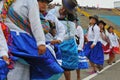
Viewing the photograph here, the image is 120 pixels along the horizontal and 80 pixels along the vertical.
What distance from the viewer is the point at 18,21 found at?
15.0 ft

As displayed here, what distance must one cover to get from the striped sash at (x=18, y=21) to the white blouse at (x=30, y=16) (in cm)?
3

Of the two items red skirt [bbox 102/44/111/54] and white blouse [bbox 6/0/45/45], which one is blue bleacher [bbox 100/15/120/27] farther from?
white blouse [bbox 6/0/45/45]

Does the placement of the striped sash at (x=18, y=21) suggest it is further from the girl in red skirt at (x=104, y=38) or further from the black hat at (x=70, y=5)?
the girl in red skirt at (x=104, y=38)

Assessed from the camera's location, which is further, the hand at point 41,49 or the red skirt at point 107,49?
the red skirt at point 107,49

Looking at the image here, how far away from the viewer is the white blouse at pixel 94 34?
11.0 meters

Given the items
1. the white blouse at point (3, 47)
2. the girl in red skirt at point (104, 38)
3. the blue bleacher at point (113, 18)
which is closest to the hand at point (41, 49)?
the white blouse at point (3, 47)

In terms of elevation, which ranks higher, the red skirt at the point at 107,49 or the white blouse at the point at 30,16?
the white blouse at the point at 30,16

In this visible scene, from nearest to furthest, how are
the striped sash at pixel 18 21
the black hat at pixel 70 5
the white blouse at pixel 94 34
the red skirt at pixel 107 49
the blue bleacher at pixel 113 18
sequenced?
the striped sash at pixel 18 21, the black hat at pixel 70 5, the white blouse at pixel 94 34, the red skirt at pixel 107 49, the blue bleacher at pixel 113 18

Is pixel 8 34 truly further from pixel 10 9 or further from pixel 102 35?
pixel 102 35

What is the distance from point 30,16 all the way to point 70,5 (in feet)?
8.97

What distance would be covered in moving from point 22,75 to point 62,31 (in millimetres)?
2000

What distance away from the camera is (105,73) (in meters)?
11.6

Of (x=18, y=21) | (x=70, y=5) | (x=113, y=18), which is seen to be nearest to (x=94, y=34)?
(x=70, y=5)

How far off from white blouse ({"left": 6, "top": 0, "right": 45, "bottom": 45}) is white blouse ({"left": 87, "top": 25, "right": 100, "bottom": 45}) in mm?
6550
